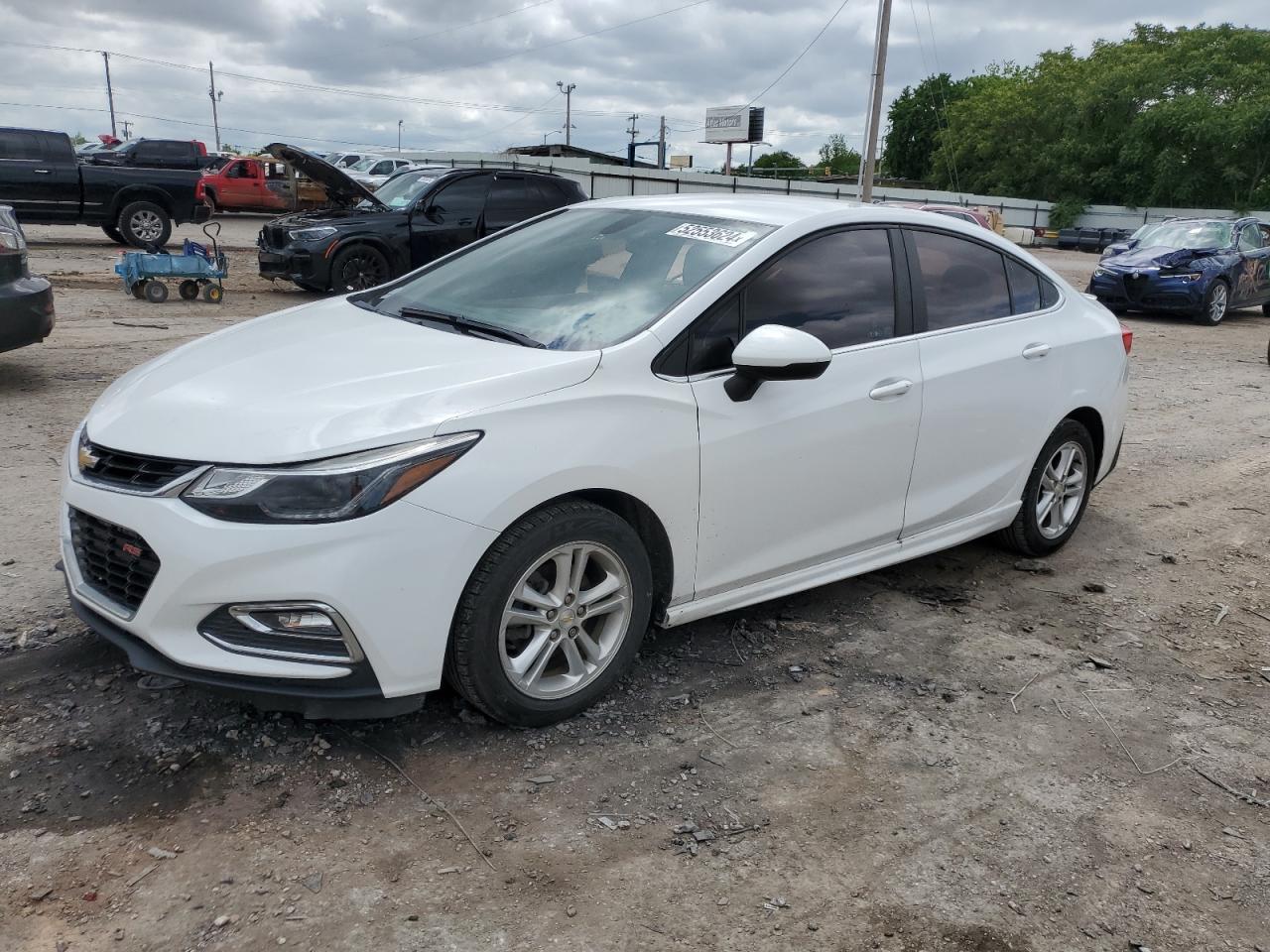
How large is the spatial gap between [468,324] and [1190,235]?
1648cm

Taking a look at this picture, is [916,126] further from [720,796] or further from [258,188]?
[720,796]

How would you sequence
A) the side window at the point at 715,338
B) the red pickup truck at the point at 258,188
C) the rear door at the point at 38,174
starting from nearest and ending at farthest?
the side window at the point at 715,338 → the rear door at the point at 38,174 → the red pickup truck at the point at 258,188

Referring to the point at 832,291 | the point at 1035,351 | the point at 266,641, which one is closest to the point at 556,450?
the point at 266,641

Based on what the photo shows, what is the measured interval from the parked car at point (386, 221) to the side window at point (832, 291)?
974 centimetres

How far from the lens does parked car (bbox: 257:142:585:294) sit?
1275cm

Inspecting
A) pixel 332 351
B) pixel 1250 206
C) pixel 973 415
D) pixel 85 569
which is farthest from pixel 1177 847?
pixel 1250 206

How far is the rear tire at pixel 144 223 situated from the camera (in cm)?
1747

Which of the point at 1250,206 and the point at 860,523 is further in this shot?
the point at 1250,206

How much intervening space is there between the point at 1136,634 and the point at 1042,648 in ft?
1.69

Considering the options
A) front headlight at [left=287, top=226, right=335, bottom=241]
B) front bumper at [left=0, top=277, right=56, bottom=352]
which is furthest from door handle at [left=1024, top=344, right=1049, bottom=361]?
front headlight at [left=287, top=226, right=335, bottom=241]

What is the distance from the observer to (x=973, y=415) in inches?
173

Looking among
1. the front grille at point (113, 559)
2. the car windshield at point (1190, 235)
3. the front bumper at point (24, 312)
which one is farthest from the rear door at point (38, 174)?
the car windshield at point (1190, 235)

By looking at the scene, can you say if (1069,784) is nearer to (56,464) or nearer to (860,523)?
(860,523)

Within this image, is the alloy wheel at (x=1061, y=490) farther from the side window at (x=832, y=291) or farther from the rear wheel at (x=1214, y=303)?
the rear wheel at (x=1214, y=303)
